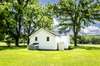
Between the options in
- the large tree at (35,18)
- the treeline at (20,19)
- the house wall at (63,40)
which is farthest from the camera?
the large tree at (35,18)

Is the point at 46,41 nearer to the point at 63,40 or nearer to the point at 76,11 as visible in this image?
the point at 63,40

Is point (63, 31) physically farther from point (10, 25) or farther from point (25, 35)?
point (10, 25)

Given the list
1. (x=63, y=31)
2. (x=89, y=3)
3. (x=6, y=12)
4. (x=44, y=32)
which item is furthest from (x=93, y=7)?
(x=6, y=12)

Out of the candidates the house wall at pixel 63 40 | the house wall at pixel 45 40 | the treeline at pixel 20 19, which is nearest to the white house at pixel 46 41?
the house wall at pixel 45 40

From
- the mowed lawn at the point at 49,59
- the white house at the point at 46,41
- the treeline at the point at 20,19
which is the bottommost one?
the mowed lawn at the point at 49,59

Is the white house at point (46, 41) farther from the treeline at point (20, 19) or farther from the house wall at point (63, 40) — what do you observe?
the treeline at point (20, 19)

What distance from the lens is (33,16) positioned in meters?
85.5

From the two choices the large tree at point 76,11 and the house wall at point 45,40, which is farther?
the large tree at point 76,11

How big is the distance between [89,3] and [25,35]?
19.4 m

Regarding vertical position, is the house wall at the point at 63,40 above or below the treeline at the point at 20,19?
below

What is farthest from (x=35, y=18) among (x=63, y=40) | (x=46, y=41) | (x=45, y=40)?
(x=46, y=41)

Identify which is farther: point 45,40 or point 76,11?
point 76,11

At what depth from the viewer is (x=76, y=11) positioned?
8762 centimetres

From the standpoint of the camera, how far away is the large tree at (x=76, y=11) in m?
87.4
